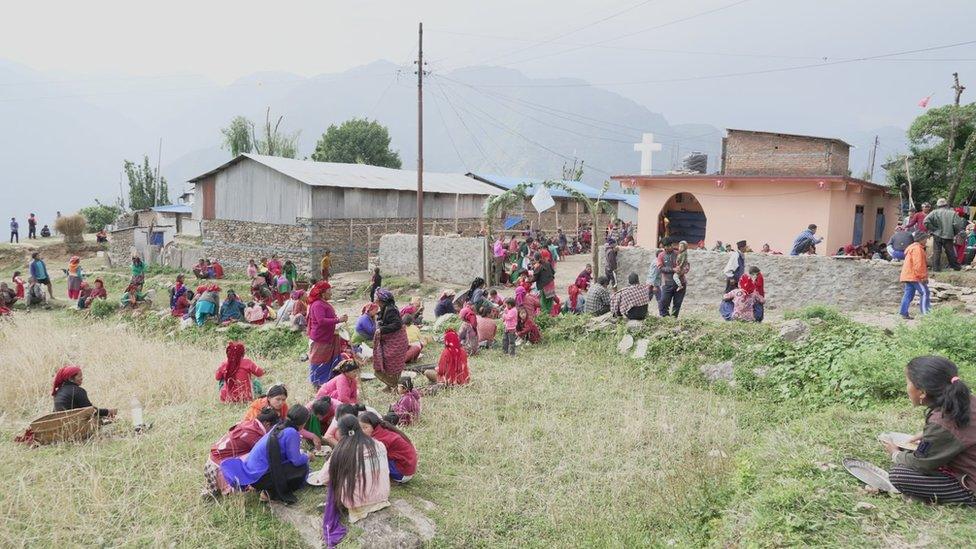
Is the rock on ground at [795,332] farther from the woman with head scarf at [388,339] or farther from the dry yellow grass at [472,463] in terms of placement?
the woman with head scarf at [388,339]

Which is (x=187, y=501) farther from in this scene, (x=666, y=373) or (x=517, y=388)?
(x=666, y=373)

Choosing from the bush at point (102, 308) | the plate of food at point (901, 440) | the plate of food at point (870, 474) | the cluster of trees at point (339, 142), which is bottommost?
the bush at point (102, 308)

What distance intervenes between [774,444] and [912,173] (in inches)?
790

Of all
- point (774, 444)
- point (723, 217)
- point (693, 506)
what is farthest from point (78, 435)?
point (723, 217)

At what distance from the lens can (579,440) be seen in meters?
6.77

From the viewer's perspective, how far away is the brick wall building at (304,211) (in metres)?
23.6

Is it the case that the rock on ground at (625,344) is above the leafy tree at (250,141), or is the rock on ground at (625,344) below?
below

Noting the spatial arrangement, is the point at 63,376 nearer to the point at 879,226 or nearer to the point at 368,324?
the point at 368,324

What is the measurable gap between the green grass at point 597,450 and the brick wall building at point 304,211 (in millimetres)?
13223

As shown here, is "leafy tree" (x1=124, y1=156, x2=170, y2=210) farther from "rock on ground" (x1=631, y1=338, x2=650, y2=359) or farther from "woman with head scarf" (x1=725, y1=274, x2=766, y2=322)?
"woman with head scarf" (x1=725, y1=274, x2=766, y2=322)

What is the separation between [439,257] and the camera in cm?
2028

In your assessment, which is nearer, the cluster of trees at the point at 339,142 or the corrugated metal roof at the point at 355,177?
the corrugated metal roof at the point at 355,177

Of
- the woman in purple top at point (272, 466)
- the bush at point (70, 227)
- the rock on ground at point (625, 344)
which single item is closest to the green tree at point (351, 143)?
the bush at point (70, 227)

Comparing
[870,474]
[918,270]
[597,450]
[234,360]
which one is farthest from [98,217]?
[870,474]
